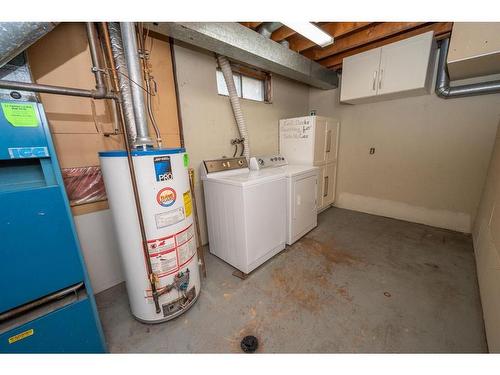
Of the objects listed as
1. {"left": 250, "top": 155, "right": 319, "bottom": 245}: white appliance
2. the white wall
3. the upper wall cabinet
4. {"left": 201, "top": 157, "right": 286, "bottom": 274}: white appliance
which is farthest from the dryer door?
the white wall

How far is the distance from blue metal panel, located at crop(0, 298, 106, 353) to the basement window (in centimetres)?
232

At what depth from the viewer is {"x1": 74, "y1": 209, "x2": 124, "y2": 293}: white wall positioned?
1.63 metres

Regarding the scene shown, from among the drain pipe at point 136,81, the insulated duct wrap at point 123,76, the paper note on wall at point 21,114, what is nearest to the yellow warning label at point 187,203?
the drain pipe at point 136,81

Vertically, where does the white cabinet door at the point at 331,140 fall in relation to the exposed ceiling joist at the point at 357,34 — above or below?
below

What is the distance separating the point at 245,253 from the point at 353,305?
0.96 meters

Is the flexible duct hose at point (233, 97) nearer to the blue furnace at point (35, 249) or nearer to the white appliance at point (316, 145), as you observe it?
the white appliance at point (316, 145)

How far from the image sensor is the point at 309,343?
1.26 metres

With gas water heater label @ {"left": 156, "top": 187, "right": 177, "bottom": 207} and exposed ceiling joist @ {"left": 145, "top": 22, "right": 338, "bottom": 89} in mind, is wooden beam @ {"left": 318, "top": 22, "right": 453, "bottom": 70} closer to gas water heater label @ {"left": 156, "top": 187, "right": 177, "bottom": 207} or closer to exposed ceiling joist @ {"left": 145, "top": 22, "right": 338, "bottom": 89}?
exposed ceiling joist @ {"left": 145, "top": 22, "right": 338, "bottom": 89}

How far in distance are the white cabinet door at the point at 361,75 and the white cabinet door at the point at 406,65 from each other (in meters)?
0.07

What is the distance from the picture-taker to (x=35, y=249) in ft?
3.09

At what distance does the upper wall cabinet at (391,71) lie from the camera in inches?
87.7

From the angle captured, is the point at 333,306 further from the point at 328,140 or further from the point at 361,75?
the point at 361,75

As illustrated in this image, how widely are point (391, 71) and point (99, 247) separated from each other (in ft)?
12.2
